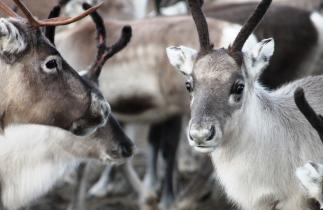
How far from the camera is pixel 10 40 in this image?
19.4 ft

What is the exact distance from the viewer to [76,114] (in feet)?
20.2

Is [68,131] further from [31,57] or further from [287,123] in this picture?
[287,123]

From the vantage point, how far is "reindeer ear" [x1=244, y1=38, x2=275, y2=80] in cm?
587

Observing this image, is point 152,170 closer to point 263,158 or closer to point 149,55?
point 149,55

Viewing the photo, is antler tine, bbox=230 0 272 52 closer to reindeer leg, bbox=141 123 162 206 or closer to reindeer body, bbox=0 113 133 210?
reindeer body, bbox=0 113 133 210

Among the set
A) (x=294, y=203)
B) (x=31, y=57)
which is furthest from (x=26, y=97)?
(x=294, y=203)

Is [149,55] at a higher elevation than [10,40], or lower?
lower

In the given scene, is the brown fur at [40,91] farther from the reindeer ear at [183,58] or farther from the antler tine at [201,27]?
the antler tine at [201,27]

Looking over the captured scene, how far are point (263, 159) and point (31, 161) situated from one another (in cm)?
166

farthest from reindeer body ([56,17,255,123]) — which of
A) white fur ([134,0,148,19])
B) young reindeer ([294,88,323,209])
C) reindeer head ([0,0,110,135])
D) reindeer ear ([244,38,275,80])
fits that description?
young reindeer ([294,88,323,209])

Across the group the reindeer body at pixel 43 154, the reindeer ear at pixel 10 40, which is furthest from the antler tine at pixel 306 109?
the reindeer body at pixel 43 154

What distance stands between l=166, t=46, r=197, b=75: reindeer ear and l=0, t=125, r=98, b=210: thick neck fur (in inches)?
45.3

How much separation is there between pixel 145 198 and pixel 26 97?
8.57ft

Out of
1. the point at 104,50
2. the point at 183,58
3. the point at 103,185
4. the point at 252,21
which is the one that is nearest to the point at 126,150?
the point at 104,50
